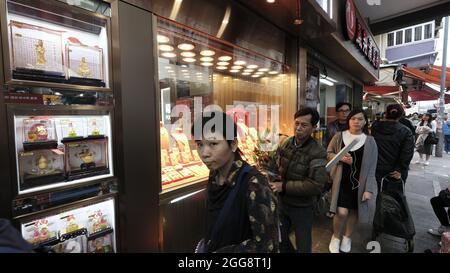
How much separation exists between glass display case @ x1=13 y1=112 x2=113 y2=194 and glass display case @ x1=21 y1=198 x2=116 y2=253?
24 centimetres

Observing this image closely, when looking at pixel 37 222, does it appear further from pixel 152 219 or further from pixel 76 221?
pixel 152 219

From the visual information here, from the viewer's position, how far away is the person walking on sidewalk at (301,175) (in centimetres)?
215

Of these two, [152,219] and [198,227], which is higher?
[152,219]

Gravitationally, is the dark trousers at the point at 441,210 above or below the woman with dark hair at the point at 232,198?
below

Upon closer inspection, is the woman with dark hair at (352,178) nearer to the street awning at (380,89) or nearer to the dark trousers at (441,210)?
the dark trousers at (441,210)

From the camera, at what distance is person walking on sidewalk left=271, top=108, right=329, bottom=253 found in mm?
2152

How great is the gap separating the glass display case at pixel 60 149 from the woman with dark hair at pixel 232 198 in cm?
106

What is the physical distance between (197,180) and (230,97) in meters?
1.68

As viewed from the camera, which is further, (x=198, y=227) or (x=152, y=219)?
(x=198, y=227)

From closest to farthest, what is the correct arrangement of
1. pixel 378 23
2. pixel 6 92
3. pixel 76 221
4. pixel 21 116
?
1. pixel 6 92
2. pixel 21 116
3. pixel 76 221
4. pixel 378 23

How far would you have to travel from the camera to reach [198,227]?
2.83 metres

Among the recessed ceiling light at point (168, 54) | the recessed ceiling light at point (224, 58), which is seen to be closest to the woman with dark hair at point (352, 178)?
the recessed ceiling light at point (224, 58)

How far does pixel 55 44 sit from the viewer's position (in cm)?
179
